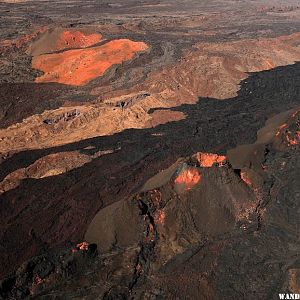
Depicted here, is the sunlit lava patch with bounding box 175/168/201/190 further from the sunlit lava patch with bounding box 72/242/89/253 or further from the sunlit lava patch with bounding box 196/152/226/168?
the sunlit lava patch with bounding box 72/242/89/253

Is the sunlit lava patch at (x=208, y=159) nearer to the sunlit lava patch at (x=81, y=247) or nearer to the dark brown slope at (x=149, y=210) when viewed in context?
the dark brown slope at (x=149, y=210)

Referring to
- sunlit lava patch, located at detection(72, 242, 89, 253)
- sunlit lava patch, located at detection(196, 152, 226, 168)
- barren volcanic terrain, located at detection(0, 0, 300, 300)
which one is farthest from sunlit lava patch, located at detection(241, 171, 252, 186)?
sunlit lava patch, located at detection(72, 242, 89, 253)

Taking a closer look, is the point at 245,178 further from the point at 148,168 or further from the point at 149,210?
the point at 148,168

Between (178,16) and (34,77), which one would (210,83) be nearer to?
(34,77)

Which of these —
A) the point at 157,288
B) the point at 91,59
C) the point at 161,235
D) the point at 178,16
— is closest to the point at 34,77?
the point at 91,59

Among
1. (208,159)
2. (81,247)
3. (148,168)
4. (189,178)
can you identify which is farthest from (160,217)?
(148,168)

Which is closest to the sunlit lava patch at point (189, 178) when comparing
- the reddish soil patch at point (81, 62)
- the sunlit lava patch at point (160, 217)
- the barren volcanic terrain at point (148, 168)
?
the barren volcanic terrain at point (148, 168)
